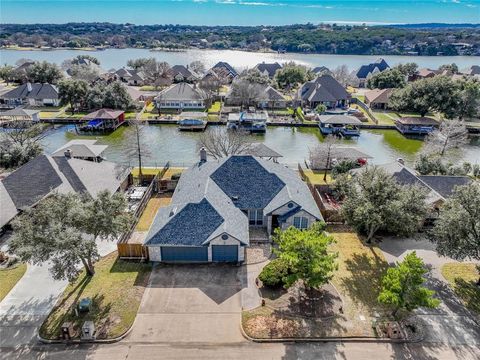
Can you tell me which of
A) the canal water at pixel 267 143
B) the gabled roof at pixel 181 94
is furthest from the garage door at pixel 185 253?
the gabled roof at pixel 181 94

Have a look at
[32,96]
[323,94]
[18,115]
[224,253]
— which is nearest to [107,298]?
[224,253]

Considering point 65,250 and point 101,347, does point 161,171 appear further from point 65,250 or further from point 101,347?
point 101,347

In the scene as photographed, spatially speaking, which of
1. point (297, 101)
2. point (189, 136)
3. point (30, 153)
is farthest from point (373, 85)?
point (30, 153)

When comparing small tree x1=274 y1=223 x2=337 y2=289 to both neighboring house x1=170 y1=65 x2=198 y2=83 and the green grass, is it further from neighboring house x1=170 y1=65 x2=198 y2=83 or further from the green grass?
neighboring house x1=170 y1=65 x2=198 y2=83

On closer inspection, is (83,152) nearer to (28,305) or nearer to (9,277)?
(9,277)

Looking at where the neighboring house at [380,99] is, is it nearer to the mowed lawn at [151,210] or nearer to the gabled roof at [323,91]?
the gabled roof at [323,91]

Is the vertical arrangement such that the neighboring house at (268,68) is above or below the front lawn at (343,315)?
above

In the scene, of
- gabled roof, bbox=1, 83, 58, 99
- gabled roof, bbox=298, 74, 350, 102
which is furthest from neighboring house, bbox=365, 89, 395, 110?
gabled roof, bbox=1, 83, 58, 99
